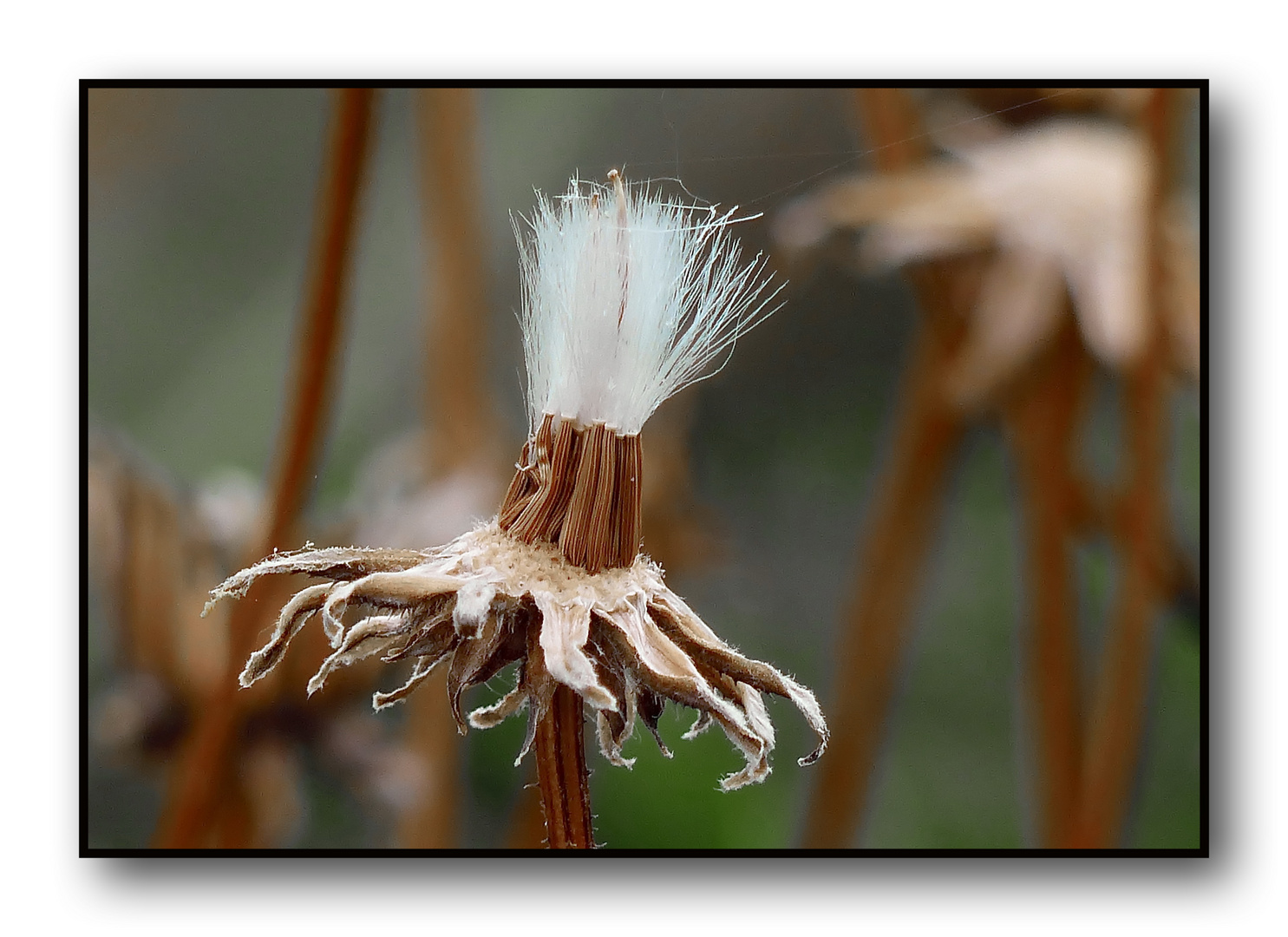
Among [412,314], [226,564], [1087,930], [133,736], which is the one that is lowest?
[1087,930]

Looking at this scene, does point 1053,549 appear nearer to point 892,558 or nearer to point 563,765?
point 892,558

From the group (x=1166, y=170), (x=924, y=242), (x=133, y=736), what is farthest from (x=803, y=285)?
(x=133, y=736)

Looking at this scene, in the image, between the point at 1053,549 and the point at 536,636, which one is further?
the point at 1053,549

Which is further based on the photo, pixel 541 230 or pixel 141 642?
pixel 141 642

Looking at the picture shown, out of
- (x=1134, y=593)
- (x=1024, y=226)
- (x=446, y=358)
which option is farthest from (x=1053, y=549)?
(x=446, y=358)

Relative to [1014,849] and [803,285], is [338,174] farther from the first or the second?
[1014,849]

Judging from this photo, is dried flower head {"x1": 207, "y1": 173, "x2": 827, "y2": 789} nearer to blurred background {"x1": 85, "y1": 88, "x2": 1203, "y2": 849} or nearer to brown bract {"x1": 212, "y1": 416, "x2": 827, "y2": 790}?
brown bract {"x1": 212, "y1": 416, "x2": 827, "y2": 790}

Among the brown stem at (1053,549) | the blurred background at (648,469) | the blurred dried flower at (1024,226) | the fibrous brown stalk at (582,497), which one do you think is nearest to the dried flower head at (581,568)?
the fibrous brown stalk at (582,497)
